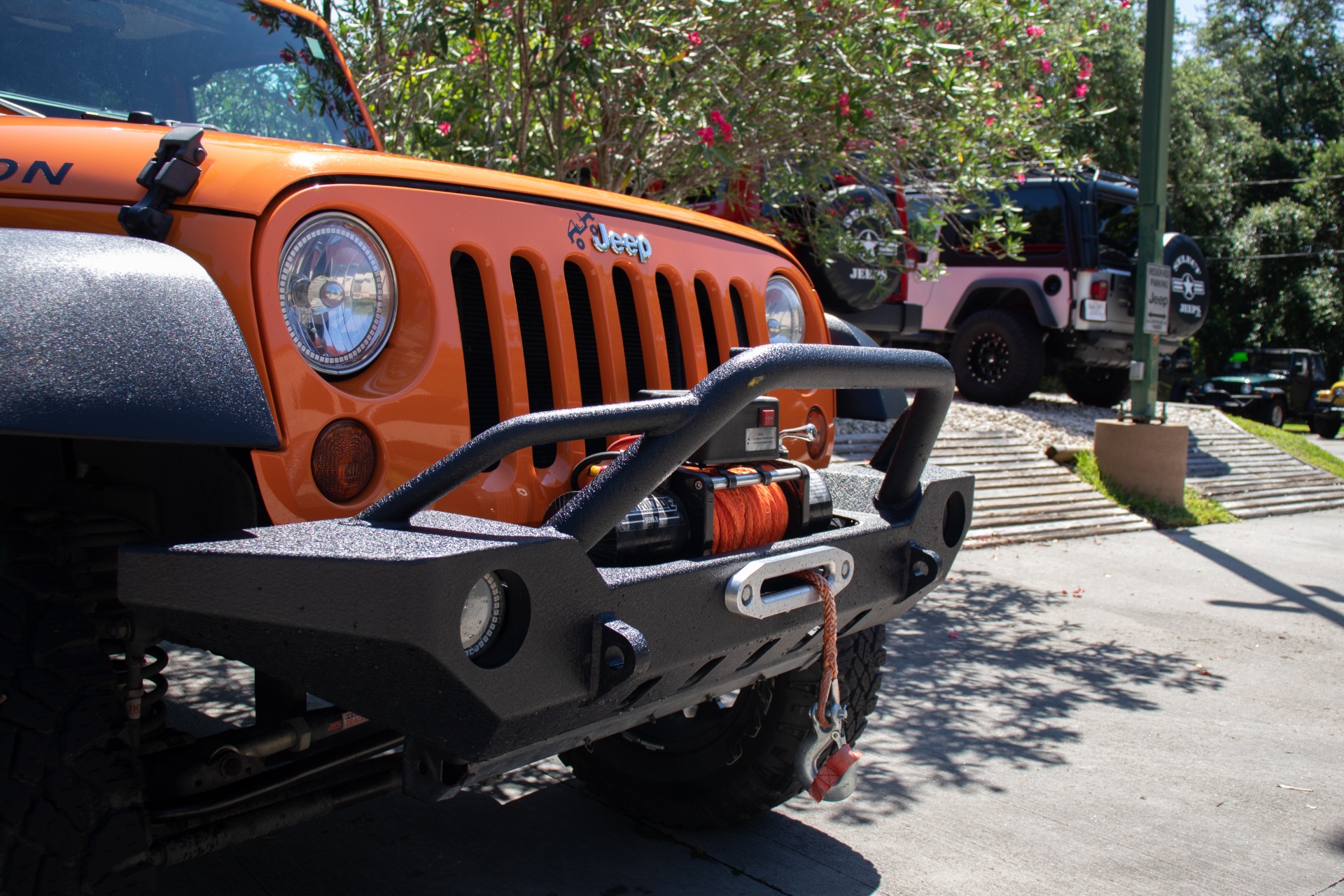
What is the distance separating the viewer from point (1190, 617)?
625 cm

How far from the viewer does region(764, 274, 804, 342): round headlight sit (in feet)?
9.93

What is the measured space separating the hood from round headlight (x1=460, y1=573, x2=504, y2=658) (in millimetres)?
780

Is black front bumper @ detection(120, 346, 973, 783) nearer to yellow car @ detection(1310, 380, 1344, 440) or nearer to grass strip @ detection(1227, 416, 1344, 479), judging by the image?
grass strip @ detection(1227, 416, 1344, 479)

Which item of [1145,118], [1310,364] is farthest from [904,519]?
[1310,364]

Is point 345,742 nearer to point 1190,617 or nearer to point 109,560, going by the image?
point 109,560

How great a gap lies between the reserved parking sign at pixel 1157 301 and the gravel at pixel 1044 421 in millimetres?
1468

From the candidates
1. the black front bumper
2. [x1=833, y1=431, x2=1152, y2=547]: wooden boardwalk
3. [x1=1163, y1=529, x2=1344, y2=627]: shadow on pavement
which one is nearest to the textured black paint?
the black front bumper

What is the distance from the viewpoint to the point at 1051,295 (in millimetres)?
12812

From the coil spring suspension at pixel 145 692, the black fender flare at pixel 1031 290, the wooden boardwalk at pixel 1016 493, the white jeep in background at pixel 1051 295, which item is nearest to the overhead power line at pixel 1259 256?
the white jeep in background at pixel 1051 295

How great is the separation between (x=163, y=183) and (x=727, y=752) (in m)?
1.98

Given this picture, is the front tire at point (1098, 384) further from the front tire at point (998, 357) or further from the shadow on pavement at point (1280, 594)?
the shadow on pavement at point (1280, 594)

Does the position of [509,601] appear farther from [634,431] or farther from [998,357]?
[998,357]

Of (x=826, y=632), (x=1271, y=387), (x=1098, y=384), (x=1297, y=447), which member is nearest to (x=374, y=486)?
(x=826, y=632)

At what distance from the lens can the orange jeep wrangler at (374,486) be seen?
168 cm
